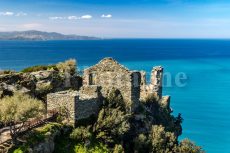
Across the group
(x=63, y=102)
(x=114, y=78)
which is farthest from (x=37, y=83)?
(x=63, y=102)

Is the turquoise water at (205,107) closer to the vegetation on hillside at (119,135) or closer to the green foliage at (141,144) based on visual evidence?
the vegetation on hillside at (119,135)

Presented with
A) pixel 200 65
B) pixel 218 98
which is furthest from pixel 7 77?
pixel 200 65

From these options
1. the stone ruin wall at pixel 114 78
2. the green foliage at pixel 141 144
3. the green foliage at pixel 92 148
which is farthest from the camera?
the stone ruin wall at pixel 114 78

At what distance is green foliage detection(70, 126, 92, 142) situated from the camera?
2731cm

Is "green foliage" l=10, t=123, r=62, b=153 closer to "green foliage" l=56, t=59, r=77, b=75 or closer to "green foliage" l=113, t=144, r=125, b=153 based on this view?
"green foliage" l=113, t=144, r=125, b=153

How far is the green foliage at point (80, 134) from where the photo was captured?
27.3 m

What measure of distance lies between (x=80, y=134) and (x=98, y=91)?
4.54 meters

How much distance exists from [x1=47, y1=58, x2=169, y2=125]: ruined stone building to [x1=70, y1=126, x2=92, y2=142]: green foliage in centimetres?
96

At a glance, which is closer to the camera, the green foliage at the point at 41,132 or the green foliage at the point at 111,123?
the green foliage at the point at 41,132

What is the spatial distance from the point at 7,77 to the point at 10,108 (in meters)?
10.9

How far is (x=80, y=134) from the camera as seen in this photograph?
27469 mm

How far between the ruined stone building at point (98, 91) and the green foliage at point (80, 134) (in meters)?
0.96

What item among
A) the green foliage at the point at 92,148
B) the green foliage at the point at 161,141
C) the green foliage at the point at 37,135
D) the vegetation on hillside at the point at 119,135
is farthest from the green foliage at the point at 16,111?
the green foliage at the point at 161,141

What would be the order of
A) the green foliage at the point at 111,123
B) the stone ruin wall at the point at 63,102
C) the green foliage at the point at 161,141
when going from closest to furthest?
the stone ruin wall at the point at 63,102, the green foliage at the point at 111,123, the green foliage at the point at 161,141
